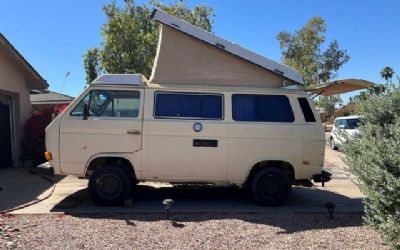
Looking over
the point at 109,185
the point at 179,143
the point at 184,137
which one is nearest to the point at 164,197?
the point at 109,185

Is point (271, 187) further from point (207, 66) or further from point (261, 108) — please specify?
point (207, 66)

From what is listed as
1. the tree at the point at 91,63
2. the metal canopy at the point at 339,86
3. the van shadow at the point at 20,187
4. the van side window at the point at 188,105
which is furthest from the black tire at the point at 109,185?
the tree at the point at 91,63

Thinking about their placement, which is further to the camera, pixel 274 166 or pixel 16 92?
pixel 16 92

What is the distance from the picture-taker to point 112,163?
866 cm

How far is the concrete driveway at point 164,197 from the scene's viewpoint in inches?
330

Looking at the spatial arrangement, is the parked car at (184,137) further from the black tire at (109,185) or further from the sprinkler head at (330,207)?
the sprinkler head at (330,207)

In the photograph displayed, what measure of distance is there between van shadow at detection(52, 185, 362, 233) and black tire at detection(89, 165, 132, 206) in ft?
0.66

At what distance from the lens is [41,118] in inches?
594

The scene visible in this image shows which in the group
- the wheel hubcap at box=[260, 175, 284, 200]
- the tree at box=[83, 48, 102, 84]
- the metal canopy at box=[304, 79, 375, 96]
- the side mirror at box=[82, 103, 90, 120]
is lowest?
the wheel hubcap at box=[260, 175, 284, 200]

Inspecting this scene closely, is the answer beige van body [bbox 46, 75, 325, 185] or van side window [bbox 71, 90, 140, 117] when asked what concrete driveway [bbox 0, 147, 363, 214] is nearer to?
beige van body [bbox 46, 75, 325, 185]

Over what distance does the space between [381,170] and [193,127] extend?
4.18 metres

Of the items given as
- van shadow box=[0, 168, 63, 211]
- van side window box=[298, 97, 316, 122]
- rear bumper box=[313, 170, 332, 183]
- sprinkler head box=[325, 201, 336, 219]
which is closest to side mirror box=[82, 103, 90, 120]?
van shadow box=[0, 168, 63, 211]

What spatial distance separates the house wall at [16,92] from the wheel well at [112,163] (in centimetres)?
642

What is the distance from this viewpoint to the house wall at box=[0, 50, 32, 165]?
1380cm
